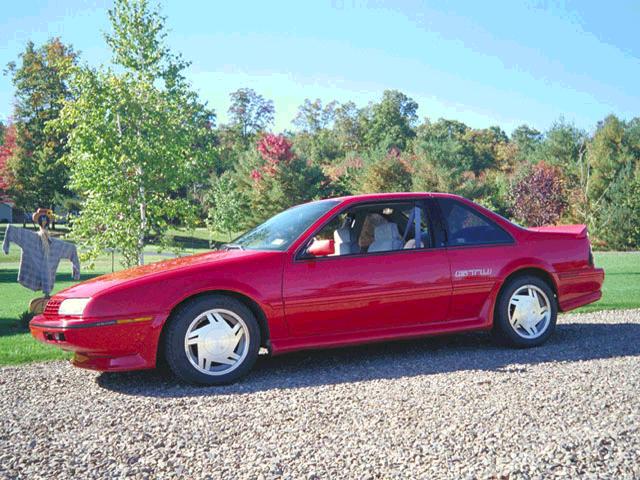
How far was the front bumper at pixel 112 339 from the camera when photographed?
4672 mm

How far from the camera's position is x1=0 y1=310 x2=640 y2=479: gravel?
3.13 meters

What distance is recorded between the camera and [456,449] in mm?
3283

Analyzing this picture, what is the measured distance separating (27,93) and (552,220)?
1701 inches

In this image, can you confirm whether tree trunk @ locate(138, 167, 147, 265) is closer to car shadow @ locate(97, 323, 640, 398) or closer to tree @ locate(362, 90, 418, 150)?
car shadow @ locate(97, 323, 640, 398)

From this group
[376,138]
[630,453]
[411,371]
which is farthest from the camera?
[376,138]

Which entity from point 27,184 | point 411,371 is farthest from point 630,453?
point 27,184

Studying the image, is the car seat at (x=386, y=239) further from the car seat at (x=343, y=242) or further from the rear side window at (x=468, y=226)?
the rear side window at (x=468, y=226)

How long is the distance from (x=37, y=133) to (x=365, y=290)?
173 ft

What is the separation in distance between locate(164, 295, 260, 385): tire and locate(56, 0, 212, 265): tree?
7905 mm

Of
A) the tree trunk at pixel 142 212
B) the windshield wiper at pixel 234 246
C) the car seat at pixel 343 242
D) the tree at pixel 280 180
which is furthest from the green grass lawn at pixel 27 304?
the tree at pixel 280 180

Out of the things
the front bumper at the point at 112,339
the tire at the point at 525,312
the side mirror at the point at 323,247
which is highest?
the side mirror at the point at 323,247

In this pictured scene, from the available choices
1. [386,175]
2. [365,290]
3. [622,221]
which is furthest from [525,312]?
[386,175]

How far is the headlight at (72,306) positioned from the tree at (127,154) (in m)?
7.58

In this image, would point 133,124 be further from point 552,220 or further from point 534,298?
point 552,220
